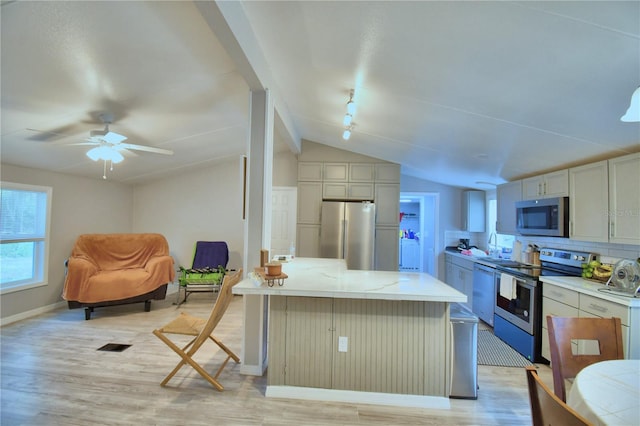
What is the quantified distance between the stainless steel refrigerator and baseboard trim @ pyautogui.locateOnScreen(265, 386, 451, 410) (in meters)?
2.49

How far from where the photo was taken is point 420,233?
6328 mm

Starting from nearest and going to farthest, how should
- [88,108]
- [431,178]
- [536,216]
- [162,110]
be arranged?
1. [88,108]
2. [162,110]
3. [536,216]
4. [431,178]

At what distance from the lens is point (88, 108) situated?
2809 millimetres

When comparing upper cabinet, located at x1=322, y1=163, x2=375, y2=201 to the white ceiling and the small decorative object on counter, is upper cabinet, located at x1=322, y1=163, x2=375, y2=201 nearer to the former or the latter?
the white ceiling

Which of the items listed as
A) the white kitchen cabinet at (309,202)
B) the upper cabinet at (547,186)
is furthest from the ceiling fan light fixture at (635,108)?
the white kitchen cabinet at (309,202)

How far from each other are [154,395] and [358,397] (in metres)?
1.59

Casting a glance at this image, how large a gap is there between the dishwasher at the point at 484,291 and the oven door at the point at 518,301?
120 mm

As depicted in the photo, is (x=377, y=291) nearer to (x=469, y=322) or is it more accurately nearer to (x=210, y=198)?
(x=469, y=322)

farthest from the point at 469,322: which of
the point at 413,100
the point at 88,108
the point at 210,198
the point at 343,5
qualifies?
the point at 210,198

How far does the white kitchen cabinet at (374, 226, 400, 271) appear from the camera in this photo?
16.3 feet

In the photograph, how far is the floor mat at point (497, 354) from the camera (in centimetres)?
289

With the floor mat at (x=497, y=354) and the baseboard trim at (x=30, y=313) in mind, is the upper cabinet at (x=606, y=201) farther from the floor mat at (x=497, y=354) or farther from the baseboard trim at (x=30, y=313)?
the baseboard trim at (x=30, y=313)

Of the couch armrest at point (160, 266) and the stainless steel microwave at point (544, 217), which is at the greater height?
the stainless steel microwave at point (544, 217)

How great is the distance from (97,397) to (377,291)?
7.56 ft
